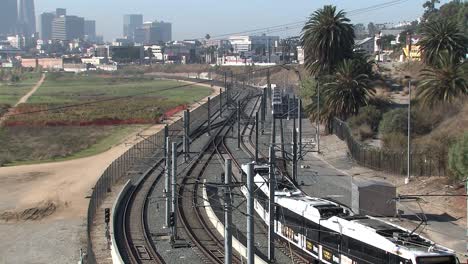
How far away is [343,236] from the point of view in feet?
74.7

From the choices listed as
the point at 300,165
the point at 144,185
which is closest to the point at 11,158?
the point at 144,185

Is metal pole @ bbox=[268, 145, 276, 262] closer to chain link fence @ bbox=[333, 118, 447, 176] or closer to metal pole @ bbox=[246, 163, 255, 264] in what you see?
metal pole @ bbox=[246, 163, 255, 264]

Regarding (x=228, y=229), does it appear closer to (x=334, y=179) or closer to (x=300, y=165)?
(x=334, y=179)

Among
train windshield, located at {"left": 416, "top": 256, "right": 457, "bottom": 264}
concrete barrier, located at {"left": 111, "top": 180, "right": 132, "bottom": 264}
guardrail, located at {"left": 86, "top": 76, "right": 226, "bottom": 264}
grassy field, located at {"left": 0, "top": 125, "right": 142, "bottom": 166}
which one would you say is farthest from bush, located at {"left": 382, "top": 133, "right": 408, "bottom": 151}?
grassy field, located at {"left": 0, "top": 125, "right": 142, "bottom": 166}

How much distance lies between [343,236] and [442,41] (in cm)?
4968

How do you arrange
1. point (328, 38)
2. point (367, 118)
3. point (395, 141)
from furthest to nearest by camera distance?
point (328, 38) < point (367, 118) < point (395, 141)

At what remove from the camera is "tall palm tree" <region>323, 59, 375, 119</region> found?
64250 millimetres

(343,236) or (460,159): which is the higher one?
(460,159)

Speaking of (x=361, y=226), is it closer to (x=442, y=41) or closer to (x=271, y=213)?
(x=271, y=213)

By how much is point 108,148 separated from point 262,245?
47.6m

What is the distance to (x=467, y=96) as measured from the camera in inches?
2173

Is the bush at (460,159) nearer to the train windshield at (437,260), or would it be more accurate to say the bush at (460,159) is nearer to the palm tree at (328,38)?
the train windshield at (437,260)

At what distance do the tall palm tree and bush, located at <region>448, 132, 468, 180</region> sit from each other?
28380 millimetres

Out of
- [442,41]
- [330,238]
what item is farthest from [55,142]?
[330,238]
